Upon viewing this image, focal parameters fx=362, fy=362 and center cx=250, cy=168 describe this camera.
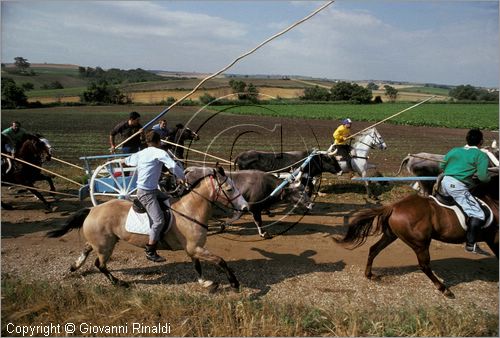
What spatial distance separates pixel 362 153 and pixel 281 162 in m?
3.20

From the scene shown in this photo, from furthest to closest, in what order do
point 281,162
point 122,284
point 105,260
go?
point 281,162, point 122,284, point 105,260

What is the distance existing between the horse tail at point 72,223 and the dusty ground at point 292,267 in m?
0.89

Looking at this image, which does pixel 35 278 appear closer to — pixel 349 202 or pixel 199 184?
pixel 199 184

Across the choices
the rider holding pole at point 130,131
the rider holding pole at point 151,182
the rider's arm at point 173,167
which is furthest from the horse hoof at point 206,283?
the rider holding pole at point 130,131

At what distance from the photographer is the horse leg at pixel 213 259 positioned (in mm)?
6027

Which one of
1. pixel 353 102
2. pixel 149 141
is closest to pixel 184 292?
pixel 149 141

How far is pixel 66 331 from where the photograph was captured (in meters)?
5.05

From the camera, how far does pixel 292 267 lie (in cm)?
725

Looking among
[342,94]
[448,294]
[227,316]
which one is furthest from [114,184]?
[342,94]

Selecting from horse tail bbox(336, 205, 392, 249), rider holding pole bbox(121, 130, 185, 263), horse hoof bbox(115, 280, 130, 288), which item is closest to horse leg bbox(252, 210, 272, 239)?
horse tail bbox(336, 205, 392, 249)

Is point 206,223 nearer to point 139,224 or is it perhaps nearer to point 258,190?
point 139,224

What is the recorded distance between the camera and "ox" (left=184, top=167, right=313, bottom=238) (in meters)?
8.71

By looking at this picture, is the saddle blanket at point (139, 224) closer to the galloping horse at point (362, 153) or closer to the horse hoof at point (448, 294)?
the horse hoof at point (448, 294)

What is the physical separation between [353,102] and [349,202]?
58.7 m
